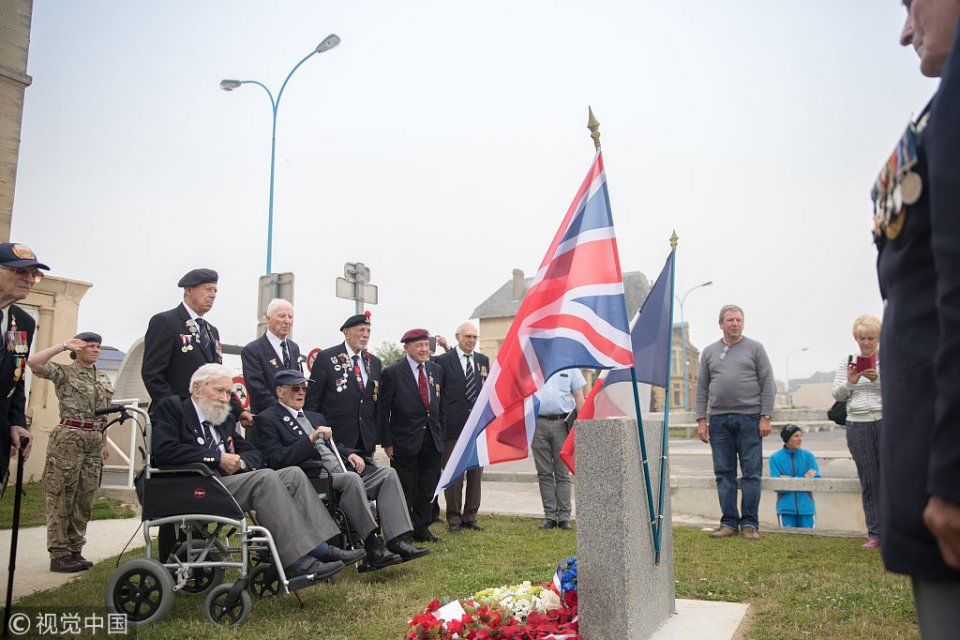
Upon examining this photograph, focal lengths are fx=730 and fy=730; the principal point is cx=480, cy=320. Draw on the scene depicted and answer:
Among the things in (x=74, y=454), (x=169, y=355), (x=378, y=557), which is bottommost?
(x=378, y=557)

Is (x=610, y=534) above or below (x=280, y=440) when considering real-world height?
below

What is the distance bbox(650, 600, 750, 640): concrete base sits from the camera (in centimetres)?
393

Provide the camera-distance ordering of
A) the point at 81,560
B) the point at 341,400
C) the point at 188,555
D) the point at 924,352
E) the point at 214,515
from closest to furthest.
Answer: the point at 924,352 < the point at 214,515 < the point at 188,555 < the point at 81,560 < the point at 341,400

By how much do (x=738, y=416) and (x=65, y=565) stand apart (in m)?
6.21

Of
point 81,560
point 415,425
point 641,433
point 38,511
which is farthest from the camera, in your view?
point 38,511

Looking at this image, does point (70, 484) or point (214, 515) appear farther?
point (70, 484)

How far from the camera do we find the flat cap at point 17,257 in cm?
405

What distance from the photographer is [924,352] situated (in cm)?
142

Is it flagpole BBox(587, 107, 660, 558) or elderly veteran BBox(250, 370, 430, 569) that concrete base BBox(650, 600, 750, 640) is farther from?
elderly veteran BBox(250, 370, 430, 569)

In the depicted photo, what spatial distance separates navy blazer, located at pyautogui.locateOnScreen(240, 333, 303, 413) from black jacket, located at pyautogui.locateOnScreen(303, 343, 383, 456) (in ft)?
2.06

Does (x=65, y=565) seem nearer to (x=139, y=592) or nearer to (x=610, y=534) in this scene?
(x=139, y=592)

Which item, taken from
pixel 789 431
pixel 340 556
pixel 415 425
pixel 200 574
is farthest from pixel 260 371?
pixel 789 431

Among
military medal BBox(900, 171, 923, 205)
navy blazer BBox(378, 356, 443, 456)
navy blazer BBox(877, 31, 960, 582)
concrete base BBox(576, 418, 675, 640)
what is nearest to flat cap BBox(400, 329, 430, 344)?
navy blazer BBox(378, 356, 443, 456)

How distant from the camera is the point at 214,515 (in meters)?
4.48
